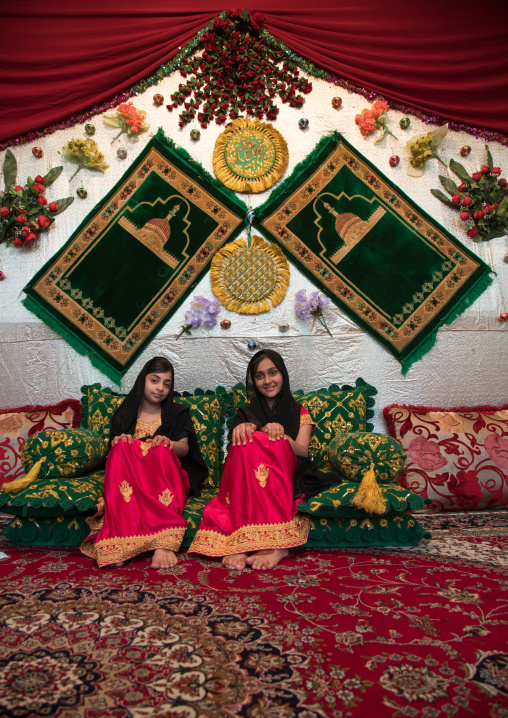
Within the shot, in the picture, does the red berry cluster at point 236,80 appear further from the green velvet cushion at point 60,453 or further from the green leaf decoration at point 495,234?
the green velvet cushion at point 60,453

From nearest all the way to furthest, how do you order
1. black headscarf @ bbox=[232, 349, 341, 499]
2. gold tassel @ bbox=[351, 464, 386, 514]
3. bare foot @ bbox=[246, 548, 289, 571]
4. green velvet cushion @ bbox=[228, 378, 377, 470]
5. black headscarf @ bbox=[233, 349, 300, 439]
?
bare foot @ bbox=[246, 548, 289, 571]
gold tassel @ bbox=[351, 464, 386, 514]
black headscarf @ bbox=[232, 349, 341, 499]
black headscarf @ bbox=[233, 349, 300, 439]
green velvet cushion @ bbox=[228, 378, 377, 470]

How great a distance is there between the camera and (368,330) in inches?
142

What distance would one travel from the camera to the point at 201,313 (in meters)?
3.56

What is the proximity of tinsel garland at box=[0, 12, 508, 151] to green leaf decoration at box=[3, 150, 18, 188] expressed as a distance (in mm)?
121

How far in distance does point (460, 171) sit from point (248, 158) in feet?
5.05

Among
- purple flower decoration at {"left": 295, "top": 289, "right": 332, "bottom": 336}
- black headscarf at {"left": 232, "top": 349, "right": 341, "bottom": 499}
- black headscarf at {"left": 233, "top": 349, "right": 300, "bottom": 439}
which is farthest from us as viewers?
purple flower decoration at {"left": 295, "top": 289, "right": 332, "bottom": 336}

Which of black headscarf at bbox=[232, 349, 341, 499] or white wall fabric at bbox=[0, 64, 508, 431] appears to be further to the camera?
white wall fabric at bbox=[0, 64, 508, 431]

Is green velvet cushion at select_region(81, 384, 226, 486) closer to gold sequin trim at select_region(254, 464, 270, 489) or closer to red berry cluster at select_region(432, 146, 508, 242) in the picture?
gold sequin trim at select_region(254, 464, 270, 489)

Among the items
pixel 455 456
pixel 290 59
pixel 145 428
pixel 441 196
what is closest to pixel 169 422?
pixel 145 428

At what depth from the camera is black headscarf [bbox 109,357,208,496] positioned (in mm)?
2820

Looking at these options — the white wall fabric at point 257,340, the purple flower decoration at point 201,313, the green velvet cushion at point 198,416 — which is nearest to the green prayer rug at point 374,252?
the white wall fabric at point 257,340

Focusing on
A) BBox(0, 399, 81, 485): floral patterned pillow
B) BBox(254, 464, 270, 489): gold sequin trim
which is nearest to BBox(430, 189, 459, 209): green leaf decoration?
BBox(254, 464, 270, 489): gold sequin trim

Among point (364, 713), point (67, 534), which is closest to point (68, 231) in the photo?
point (67, 534)

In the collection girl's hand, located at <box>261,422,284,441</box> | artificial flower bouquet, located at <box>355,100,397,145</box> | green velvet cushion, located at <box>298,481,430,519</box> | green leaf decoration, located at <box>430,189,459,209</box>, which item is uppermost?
artificial flower bouquet, located at <box>355,100,397,145</box>
